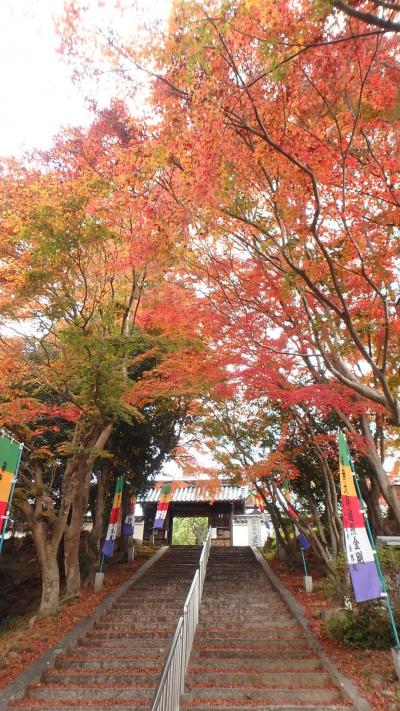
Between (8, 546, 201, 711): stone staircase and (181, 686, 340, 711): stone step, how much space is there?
72cm

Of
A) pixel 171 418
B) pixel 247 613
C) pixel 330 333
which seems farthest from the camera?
pixel 171 418

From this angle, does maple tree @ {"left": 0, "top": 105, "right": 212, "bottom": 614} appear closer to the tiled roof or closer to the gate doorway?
the tiled roof

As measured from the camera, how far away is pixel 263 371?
35.2 feet

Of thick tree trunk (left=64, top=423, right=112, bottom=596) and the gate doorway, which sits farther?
the gate doorway

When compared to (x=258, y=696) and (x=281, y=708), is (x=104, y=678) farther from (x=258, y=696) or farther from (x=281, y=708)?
(x=281, y=708)

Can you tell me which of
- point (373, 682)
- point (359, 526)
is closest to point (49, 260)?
point (359, 526)

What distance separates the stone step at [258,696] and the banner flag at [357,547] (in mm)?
1403

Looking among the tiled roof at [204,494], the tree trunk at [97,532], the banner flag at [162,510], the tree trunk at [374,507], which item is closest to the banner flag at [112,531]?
the tree trunk at [97,532]

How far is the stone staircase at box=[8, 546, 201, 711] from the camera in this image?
639cm

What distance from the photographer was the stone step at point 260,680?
22.0 feet

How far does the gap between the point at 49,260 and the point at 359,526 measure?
7403mm

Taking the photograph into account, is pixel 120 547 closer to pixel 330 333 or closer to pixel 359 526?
pixel 359 526

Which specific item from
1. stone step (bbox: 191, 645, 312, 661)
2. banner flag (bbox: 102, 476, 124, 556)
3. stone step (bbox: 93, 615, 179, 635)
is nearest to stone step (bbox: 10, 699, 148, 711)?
stone step (bbox: 191, 645, 312, 661)

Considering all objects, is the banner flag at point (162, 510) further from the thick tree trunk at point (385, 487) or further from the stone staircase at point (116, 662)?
the thick tree trunk at point (385, 487)
